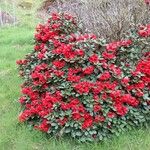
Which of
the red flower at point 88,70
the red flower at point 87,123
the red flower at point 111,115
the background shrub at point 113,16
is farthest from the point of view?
the background shrub at point 113,16

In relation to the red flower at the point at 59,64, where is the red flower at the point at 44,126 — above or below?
below

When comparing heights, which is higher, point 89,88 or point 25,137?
point 89,88

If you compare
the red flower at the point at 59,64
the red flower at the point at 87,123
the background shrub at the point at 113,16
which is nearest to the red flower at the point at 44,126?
the red flower at the point at 87,123

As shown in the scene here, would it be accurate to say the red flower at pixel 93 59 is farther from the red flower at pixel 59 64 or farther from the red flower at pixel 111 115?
the red flower at pixel 111 115

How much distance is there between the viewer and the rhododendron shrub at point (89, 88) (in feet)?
17.4

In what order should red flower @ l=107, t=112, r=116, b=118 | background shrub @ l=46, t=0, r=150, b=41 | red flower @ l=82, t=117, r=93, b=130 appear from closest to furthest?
red flower @ l=82, t=117, r=93, b=130, red flower @ l=107, t=112, r=116, b=118, background shrub @ l=46, t=0, r=150, b=41

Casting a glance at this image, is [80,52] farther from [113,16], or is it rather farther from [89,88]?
[113,16]

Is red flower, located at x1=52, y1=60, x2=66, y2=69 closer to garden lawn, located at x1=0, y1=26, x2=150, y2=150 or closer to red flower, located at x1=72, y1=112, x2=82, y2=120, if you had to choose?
red flower, located at x1=72, y1=112, x2=82, y2=120

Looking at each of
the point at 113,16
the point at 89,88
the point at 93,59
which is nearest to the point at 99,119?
the point at 89,88

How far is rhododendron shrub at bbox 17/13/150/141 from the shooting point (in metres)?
5.29

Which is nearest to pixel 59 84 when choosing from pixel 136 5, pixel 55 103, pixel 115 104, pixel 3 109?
pixel 55 103

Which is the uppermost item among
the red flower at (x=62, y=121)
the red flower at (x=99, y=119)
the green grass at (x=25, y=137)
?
the red flower at (x=99, y=119)

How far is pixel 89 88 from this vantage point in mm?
5387

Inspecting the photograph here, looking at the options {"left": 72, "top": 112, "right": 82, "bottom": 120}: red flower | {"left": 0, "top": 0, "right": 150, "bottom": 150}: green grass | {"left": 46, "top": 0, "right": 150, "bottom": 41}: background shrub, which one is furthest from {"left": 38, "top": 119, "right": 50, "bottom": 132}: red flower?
{"left": 46, "top": 0, "right": 150, "bottom": 41}: background shrub
